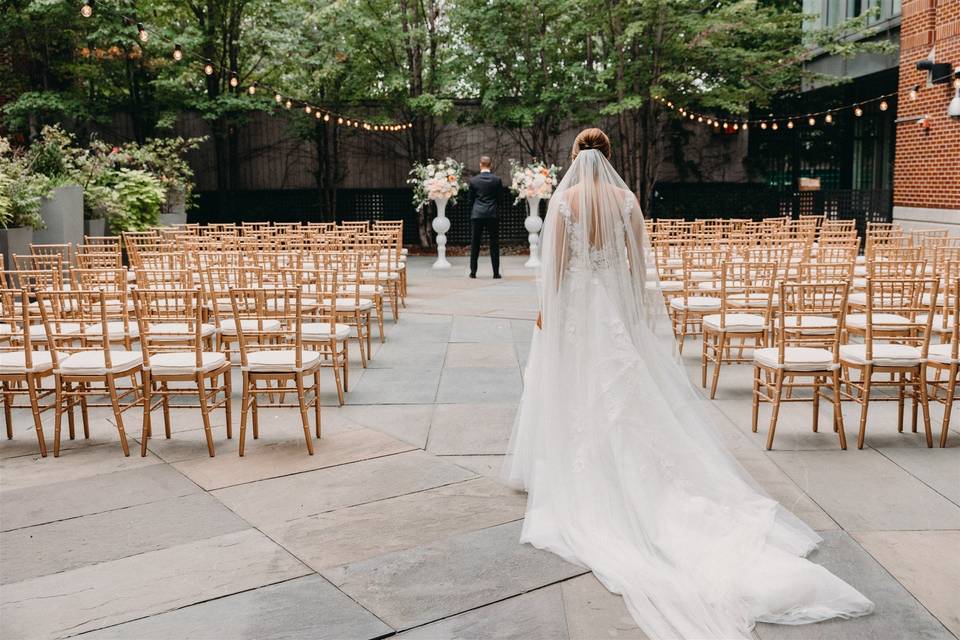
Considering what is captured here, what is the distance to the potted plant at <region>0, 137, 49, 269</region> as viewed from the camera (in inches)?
461

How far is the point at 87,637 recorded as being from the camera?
3.43 meters

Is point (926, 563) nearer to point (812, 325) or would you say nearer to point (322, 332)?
point (812, 325)

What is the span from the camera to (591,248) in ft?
15.8

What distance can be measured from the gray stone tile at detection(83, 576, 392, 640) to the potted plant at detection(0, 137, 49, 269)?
9.41 metres

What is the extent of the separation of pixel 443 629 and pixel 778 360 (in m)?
3.24

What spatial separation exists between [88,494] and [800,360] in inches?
171

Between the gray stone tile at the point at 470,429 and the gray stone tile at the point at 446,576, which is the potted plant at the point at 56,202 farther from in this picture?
the gray stone tile at the point at 446,576

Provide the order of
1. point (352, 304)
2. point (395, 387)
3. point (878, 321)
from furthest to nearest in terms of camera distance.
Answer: point (352, 304), point (395, 387), point (878, 321)

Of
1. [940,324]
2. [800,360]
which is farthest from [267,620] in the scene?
[940,324]

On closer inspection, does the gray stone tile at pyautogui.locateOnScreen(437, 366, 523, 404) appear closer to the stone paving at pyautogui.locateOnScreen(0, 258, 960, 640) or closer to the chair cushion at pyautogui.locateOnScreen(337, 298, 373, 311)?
the stone paving at pyautogui.locateOnScreen(0, 258, 960, 640)

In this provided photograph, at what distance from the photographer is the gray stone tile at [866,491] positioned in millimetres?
4504

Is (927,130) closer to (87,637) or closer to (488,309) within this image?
(488,309)

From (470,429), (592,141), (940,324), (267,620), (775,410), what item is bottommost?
(267,620)

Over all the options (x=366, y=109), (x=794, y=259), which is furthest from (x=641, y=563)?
(x=366, y=109)
